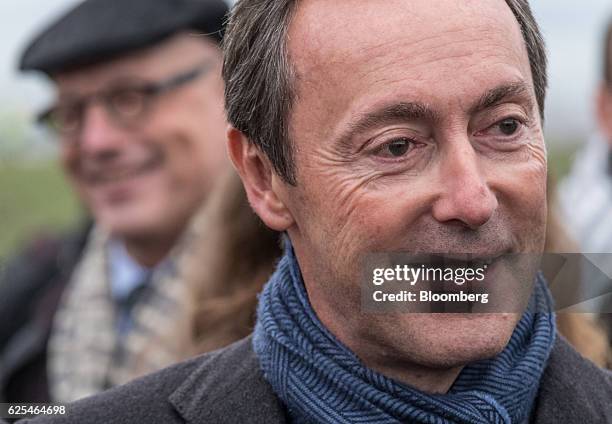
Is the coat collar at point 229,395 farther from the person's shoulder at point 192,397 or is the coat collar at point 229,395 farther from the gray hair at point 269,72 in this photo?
the gray hair at point 269,72

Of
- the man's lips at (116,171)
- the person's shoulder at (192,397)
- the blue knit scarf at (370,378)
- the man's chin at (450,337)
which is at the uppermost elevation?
the man's chin at (450,337)

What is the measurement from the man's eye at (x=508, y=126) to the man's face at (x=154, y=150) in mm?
3013

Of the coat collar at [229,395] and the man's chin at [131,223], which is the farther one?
the man's chin at [131,223]

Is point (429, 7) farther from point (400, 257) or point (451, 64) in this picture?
point (400, 257)

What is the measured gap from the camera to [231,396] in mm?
2875

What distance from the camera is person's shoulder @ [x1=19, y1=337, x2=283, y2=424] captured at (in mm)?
2846

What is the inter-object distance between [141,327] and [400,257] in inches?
116

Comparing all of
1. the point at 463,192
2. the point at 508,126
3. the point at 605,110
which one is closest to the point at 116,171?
the point at 605,110

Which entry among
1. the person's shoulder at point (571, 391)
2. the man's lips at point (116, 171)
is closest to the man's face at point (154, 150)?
the man's lips at point (116, 171)

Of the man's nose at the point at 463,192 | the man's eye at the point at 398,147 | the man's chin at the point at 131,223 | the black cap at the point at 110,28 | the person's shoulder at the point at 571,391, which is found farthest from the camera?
the man's chin at the point at 131,223

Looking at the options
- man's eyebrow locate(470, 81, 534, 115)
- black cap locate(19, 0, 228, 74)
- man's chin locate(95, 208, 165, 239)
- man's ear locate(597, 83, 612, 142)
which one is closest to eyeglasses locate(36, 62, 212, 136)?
black cap locate(19, 0, 228, 74)

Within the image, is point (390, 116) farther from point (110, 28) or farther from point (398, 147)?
point (110, 28)

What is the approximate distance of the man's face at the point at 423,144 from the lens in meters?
2.51

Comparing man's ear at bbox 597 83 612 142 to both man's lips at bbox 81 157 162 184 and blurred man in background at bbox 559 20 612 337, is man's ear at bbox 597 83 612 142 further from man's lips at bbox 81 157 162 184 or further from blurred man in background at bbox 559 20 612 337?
man's lips at bbox 81 157 162 184
